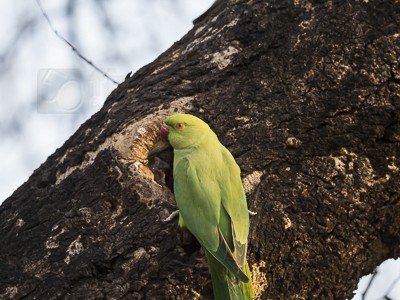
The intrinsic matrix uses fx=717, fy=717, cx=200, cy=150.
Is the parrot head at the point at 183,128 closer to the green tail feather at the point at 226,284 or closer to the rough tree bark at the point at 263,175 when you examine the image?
the rough tree bark at the point at 263,175

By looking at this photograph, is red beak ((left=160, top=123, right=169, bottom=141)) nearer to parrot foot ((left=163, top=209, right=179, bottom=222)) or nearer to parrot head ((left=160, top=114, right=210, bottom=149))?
parrot head ((left=160, top=114, right=210, bottom=149))

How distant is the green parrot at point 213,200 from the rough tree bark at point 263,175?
4 cm

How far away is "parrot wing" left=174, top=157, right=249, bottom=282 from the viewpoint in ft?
6.96

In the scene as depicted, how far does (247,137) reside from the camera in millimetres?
2344

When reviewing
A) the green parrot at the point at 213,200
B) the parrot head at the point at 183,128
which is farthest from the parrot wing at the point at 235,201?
the parrot head at the point at 183,128

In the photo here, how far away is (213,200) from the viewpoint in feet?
→ 7.77

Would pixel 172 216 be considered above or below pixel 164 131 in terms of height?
below

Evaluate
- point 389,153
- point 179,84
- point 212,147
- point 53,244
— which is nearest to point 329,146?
point 389,153

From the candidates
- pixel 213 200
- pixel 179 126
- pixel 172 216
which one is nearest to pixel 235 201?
pixel 213 200

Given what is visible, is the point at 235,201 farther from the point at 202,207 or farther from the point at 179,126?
the point at 179,126

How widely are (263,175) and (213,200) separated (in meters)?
0.19

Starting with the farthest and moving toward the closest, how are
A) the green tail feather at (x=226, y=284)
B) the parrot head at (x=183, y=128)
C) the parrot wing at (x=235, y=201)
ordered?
the parrot head at (x=183, y=128) < the parrot wing at (x=235, y=201) < the green tail feather at (x=226, y=284)

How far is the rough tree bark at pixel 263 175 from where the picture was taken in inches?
84.6

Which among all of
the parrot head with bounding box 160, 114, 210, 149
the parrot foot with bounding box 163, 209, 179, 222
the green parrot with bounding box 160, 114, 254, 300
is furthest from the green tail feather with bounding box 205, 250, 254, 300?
the parrot head with bounding box 160, 114, 210, 149
